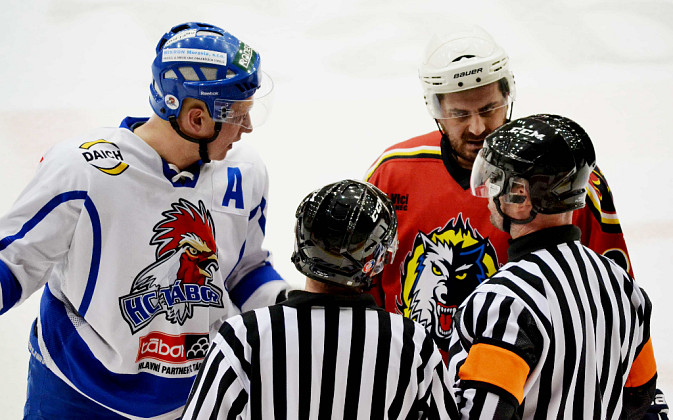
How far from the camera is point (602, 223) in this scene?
2090 millimetres

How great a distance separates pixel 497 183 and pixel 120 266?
3.16 feet

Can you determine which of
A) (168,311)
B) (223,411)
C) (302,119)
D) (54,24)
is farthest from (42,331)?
(54,24)

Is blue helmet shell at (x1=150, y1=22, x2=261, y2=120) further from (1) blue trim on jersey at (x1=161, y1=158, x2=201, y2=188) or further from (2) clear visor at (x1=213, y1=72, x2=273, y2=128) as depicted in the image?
(1) blue trim on jersey at (x1=161, y1=158, x2=201, y2=188)

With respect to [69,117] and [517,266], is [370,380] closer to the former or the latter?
[517,266]

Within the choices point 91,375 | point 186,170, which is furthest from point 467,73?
point 91,375

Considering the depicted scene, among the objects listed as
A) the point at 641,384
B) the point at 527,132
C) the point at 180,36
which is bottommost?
the point at 641,384

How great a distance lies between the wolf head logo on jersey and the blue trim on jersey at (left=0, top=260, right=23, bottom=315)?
3.33ft

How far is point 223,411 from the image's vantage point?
4.48 ft

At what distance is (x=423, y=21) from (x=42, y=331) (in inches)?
145

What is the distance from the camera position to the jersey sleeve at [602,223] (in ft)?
6.82

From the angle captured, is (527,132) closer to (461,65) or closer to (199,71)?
(461,65)

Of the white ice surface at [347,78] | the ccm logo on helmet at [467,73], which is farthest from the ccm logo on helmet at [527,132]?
the white ice surface at [347,78]

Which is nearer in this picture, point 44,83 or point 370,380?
point 370,380

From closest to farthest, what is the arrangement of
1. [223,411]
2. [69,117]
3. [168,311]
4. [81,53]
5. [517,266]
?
1. [223,411]
2. [517,266]
3. [168,311]
4. [69,117]
5. [81,53]
